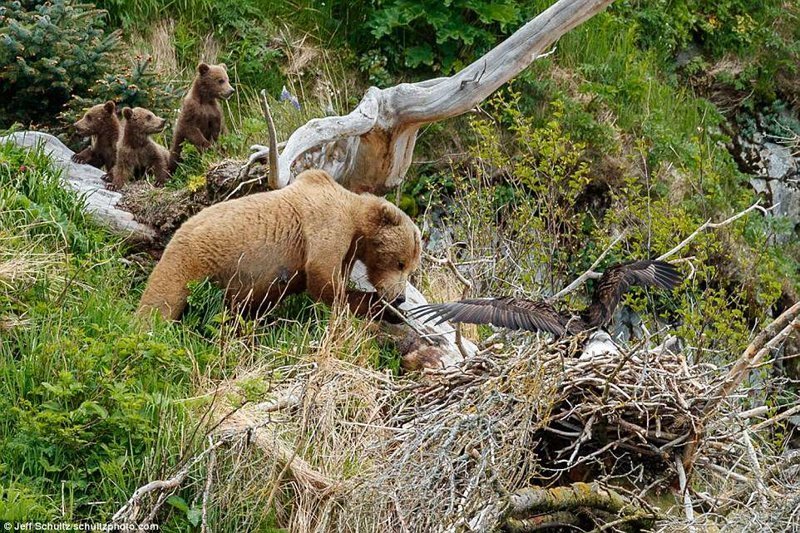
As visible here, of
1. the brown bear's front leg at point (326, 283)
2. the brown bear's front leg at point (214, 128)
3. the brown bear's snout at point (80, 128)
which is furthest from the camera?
the brown bear's front leg at point (214, 128)

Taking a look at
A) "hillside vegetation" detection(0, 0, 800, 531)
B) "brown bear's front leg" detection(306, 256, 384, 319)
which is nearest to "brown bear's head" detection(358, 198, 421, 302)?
"brown bear's front leg" detection(306, 256, 384, 319)

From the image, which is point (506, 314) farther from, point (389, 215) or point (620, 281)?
point (389, 215)

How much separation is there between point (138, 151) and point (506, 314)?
4.75 metres

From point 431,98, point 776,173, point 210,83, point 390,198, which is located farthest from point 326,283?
point 776,173

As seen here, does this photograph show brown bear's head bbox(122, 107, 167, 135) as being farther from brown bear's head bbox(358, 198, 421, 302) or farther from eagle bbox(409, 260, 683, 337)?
eagle bbox(409, 260, 683, 337)

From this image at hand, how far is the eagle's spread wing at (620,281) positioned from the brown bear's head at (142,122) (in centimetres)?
473

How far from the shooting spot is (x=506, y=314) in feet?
21.8

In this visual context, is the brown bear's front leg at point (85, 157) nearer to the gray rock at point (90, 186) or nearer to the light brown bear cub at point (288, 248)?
the gray rock at point (90, 186)

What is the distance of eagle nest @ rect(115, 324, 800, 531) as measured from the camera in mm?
5961

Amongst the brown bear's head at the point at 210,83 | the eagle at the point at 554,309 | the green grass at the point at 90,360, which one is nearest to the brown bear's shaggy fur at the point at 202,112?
the brown bear's head at the point at 210,83

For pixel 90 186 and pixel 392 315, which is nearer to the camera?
pixel 392 315

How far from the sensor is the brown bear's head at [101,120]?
10086 millimetres

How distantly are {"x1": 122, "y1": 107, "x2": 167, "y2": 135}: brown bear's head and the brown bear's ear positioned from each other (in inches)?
120

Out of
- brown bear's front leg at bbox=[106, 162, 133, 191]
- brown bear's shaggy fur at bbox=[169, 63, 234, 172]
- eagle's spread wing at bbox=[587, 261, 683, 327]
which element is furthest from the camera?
brown bear's shaggy fur at bbox=[169, 63, 234, 172]
